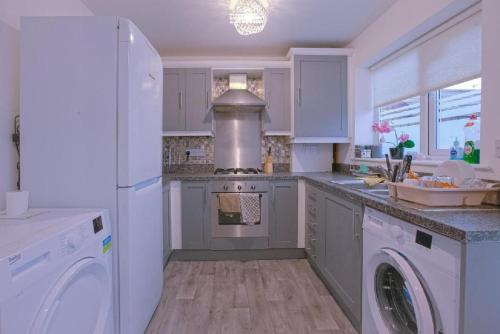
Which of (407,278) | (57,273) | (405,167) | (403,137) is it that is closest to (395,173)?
(405,167)

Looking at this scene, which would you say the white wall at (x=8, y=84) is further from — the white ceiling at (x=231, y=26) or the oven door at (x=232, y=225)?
the oven door at (x=232, y=225)

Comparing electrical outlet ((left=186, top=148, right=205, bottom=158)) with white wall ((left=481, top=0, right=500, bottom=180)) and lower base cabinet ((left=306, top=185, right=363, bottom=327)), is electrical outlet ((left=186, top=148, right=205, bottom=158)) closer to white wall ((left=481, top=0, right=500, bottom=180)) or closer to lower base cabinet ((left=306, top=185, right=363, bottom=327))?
lower base cabinet ((left=306, top=185, right=363, bottom=327))

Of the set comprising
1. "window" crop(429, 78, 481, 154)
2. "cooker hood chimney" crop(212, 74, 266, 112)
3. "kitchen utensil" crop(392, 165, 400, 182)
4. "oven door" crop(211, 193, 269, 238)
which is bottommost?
"oven door" crop(211, 193, 269, 238)

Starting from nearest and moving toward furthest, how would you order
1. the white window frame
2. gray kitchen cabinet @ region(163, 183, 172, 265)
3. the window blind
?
the window blind
the white window frame
gray kitchen cabinet @ region(163, 183, 172, 265)

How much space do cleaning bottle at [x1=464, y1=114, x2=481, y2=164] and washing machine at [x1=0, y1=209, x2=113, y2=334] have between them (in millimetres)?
2008

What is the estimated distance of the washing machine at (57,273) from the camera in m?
0.79

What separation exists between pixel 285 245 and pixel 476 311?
2.17m

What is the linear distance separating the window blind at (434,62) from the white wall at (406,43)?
9cm

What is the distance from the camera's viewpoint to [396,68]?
2.69 metres

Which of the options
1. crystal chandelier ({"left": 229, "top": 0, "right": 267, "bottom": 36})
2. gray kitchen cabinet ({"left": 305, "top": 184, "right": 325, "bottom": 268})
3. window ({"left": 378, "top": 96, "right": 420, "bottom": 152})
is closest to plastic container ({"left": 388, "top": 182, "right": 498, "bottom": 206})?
gray kitchen cabinet ({"left": 305, "top": 184, "right": 325, "bottom": 268})

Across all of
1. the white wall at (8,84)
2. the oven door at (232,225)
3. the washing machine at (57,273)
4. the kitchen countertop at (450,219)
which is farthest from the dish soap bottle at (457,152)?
the white wall at (8,84)

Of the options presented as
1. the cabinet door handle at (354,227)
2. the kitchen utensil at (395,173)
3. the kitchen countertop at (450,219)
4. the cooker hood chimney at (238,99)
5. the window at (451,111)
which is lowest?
the cabinet door handle at (354,227)

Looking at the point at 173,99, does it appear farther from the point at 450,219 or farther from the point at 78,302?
the point at 450,219

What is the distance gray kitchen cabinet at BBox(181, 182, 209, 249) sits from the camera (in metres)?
2.99
